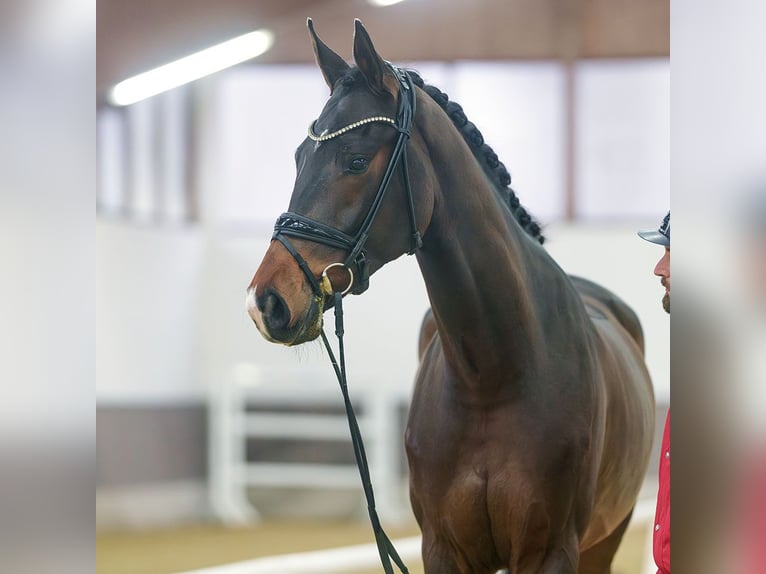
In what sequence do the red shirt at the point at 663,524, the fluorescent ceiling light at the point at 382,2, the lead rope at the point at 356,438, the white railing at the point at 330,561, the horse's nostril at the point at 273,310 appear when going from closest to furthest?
the horse's nostril at the point at 273,310 < the lead rope at the point at 356,438 < the red shirt at the point at 663,524 < the fluorescent ceiling light at the point at 382,2 < the white railing at the point at 330,561

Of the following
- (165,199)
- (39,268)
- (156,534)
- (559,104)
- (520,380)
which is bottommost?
(156,534)

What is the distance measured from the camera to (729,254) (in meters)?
0.79

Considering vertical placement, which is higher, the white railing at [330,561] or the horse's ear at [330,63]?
the horse's ear at [330,63]

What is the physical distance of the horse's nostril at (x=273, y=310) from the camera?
1.05 meters

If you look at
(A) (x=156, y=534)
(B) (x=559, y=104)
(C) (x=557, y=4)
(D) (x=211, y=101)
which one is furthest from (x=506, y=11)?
(A) (x=156, y=534)

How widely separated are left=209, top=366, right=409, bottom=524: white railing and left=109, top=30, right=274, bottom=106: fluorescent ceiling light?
2.09 ft

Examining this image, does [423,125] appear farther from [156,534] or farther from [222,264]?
[156,534]

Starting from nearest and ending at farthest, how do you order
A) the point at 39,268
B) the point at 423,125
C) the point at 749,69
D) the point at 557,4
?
the point at 749,69 < the point at 39,268 < the point at 423,125 < the point at 557,4

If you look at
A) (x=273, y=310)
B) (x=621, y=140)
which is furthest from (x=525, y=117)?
(x=273, y=310)

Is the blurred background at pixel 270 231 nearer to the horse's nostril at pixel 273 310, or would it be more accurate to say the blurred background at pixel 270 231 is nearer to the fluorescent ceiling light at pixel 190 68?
the fluorescent ceiling light at pixel 190 68

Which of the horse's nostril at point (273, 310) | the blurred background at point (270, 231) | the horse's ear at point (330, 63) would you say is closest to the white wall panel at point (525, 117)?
the blurred background at point (270, 231)

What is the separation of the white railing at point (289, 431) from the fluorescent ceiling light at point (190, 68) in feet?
2.09

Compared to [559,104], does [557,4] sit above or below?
above

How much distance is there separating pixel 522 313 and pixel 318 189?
355 mm
